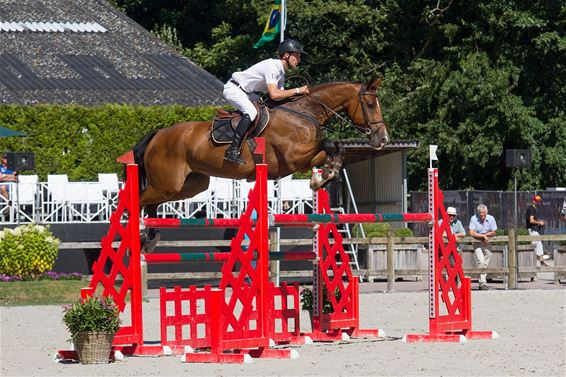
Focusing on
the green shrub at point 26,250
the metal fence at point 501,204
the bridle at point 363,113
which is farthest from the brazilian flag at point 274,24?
the bridle at point 363,113

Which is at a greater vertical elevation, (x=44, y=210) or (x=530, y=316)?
(x=44, y=210)

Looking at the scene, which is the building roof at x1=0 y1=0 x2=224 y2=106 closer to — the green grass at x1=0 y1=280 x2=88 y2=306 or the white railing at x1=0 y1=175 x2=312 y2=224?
the white railing at x1=0 y1=175 x2=312 y2=224

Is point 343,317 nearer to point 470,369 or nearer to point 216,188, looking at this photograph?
point 470,369

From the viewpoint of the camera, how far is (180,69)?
29.9 m

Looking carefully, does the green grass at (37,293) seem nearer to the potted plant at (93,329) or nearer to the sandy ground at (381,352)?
the sandy ground at (381,352)

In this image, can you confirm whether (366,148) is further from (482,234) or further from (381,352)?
(381,352)

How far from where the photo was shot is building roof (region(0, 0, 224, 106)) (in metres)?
27.5

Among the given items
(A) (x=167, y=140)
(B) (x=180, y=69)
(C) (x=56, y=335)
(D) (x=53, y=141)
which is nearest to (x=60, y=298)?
(C) (x=56, y=335)

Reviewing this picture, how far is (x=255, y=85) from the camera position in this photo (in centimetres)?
1204

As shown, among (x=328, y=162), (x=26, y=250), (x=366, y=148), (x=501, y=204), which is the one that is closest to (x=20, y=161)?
(x=26, y=250)

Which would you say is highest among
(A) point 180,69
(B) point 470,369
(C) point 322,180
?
(A) point 180,69

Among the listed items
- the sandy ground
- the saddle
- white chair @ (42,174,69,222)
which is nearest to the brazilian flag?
white chair @ (42,174,69,222)

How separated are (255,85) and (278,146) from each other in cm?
68

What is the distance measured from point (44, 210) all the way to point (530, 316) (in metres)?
11.1
